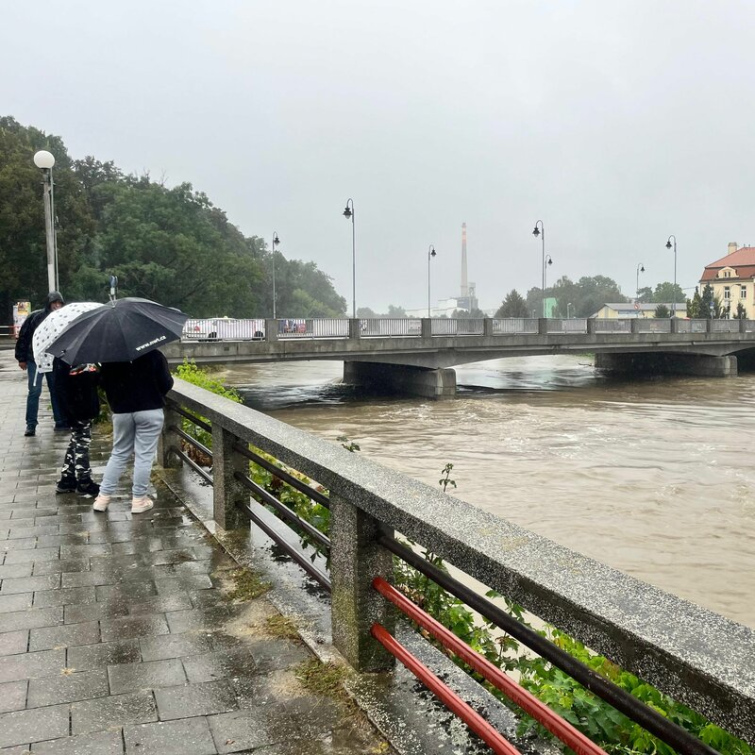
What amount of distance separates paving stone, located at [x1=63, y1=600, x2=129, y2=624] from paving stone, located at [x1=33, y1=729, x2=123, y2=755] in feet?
3.74

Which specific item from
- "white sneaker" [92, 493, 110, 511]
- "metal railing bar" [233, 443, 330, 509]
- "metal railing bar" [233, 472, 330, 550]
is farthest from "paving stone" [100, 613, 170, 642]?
"white sneaker" [92, 493, 110, 511]

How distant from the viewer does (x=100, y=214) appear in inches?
2712

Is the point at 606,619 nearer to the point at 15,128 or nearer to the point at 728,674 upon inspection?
the point at 728,674

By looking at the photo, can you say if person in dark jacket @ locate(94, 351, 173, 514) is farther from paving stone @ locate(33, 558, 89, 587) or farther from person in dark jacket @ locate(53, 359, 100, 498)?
paving stone @ locate(33, 558, 89, 587)

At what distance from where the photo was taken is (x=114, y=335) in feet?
17.0

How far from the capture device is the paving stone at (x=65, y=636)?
3475mm

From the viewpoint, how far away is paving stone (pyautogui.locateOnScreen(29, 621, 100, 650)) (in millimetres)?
3475

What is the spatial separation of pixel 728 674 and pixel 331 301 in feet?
552

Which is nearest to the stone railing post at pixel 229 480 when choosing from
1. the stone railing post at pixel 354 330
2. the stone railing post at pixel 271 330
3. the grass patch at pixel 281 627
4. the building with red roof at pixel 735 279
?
the grass patch at pixel 281 627

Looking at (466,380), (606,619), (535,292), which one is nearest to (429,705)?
(606,619)

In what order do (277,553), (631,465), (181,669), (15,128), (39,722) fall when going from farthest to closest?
(15,128)
(631,465)
(277,553)
(181,669)
(39,722)

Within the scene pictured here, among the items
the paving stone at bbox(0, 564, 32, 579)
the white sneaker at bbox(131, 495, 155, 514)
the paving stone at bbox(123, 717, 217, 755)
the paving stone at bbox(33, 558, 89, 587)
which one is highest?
the white sneaker at bbox(131, 495, 155, 514)

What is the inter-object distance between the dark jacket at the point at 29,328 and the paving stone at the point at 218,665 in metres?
6.43

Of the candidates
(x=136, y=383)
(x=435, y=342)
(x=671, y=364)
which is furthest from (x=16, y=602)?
(x=671, y=364)
